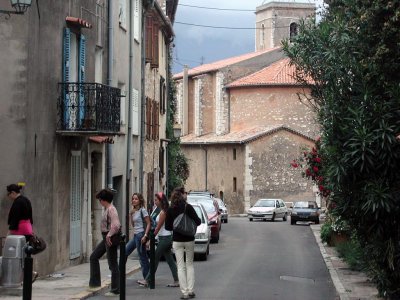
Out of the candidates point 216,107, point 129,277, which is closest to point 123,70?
point 129,277

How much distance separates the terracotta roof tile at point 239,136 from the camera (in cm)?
6812

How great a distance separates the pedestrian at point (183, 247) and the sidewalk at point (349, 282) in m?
2.50

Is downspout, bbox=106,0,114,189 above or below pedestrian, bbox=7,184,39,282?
above

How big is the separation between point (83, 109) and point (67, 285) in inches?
166

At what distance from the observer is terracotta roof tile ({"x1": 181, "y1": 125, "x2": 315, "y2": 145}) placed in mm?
68119

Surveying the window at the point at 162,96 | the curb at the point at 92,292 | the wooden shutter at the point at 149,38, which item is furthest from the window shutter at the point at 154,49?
the curb at the point at 92,292

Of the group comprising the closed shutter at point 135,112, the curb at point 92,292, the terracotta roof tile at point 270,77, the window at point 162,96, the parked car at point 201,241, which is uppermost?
the terracotta roof tile at point 270,77

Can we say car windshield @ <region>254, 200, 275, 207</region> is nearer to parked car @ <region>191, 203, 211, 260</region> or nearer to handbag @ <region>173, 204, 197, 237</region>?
parked car @ <region>191, 203, 211, 260</region>

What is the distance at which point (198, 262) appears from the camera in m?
23.2

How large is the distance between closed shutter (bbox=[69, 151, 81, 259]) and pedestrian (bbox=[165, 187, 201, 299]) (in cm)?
516

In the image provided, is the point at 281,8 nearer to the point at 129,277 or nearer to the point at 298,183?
the point at 298,183

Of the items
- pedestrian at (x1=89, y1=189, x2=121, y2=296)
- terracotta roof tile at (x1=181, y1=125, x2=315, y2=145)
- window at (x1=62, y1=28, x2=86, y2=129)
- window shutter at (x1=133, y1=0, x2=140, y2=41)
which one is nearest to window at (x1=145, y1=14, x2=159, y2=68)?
window shutter at (x1=133, y1=0, x2=140, y2=41)

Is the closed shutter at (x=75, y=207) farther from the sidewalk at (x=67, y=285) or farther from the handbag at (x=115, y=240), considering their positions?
the handbag at (x=115, y=240)

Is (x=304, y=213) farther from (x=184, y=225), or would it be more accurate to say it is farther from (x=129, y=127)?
(x=184, y=225)
